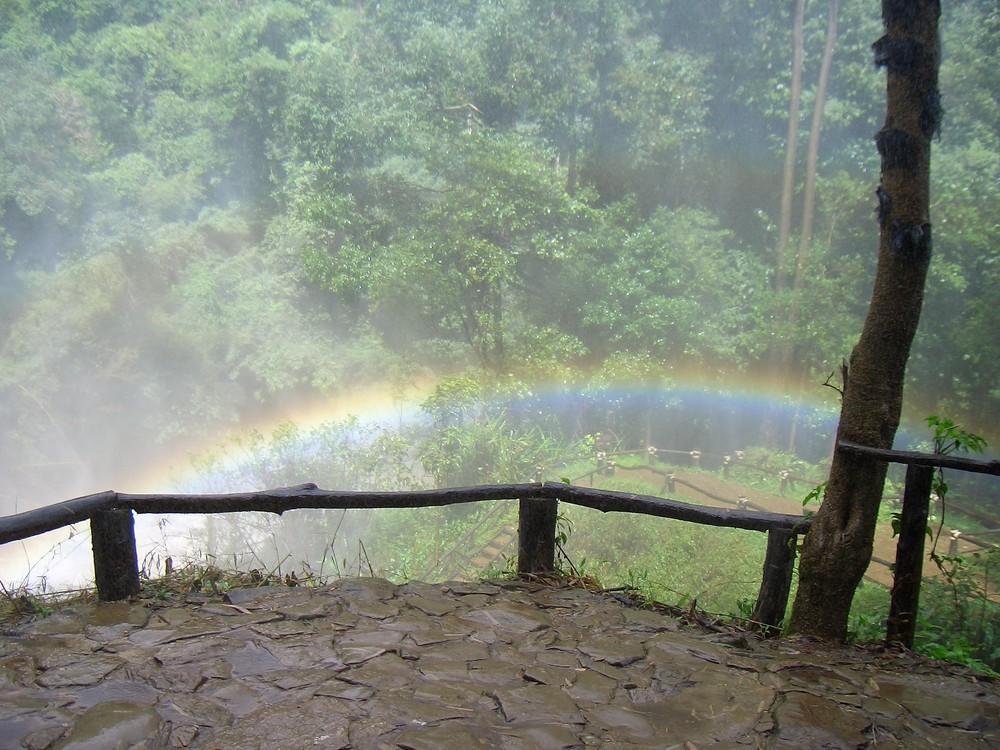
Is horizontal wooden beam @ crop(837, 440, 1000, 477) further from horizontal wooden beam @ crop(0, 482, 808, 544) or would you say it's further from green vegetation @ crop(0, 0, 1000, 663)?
green vegetation @ crop(0, 0, 1000, 663)

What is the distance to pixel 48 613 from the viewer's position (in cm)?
299

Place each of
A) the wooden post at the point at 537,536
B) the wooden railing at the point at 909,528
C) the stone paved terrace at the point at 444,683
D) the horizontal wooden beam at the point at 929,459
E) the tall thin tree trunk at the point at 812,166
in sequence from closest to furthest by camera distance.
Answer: the stone paved terrace at the point at 444,683 → the horizontal wooden beam at the point at 929,459 → the wooden railing at the point at 909,528 → the wooden post at the point at 537,536 → the tall thin tree trunk at the point at 812,166

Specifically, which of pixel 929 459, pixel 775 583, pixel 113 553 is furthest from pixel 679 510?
A: pixel 113 553

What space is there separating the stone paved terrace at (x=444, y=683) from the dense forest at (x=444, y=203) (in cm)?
1186

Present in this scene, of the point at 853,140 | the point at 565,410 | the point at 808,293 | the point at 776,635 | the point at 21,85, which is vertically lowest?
the point at 565,410

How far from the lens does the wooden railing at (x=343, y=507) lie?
9.78 feet

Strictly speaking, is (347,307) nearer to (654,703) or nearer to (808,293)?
(808,293)

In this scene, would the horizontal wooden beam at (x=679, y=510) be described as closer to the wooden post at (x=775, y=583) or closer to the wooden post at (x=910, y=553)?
the wooden post at (x=775, y=583)

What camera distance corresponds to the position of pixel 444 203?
49.4 feet

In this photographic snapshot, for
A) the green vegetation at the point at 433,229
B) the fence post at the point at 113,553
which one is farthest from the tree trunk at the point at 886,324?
the green vegetation at the point at 433,229

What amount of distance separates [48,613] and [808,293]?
14087 millimetres

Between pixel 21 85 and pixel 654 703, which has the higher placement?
pixel 21 85

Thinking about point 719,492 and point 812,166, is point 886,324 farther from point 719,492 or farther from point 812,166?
point 812,166

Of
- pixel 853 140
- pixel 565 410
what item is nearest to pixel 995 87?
pixel 853 140
